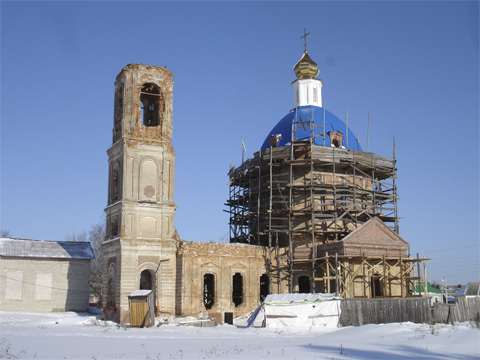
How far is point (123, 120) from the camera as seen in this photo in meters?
29.8

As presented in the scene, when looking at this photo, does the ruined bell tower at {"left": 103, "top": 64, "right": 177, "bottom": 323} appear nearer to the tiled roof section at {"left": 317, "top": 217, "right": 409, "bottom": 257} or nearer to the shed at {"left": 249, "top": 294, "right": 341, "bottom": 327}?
the shed at {"left": 249, "top": 294, "right": 341, "bottom": 327}

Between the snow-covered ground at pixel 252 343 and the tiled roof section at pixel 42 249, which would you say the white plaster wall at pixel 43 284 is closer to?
the tiled roof section at pixel 42 249

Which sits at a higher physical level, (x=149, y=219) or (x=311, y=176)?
(x=311, y=176)

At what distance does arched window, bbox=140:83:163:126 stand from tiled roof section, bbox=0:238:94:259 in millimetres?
8365

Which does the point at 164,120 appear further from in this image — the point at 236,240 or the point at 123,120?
the point at 236,240

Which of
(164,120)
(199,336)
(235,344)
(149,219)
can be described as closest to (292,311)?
(199,336)

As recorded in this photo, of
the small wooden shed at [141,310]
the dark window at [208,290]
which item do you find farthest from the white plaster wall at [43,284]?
the small wooden shed at [141,310]

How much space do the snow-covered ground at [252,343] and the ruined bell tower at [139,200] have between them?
4980mm

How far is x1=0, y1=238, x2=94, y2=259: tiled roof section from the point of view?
104ft

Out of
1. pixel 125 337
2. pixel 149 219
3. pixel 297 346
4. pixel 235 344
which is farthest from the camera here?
pixel 149 219

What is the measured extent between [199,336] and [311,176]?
14.5 metres

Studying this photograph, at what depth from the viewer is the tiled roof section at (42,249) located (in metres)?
31.7

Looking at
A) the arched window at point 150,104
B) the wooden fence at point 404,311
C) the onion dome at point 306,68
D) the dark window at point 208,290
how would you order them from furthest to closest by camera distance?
the onion dome at point 306,68, the arched window at point 150,104, the dark window at point 208,290, the wooden fence at point 404,311

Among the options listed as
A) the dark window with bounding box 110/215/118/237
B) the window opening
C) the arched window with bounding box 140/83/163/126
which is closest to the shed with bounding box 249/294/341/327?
the dark window with bounding box 110/215/118/237
